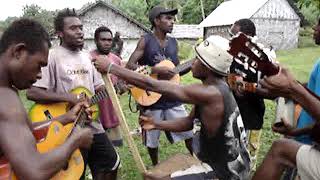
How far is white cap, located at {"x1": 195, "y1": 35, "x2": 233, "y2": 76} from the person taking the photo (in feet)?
12.5

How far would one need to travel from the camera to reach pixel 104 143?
499cm

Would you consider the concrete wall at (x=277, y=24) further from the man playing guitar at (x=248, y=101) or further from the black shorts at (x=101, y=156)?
the black shorts at (x=101, y=156)

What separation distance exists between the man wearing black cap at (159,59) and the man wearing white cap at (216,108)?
2.22 metres

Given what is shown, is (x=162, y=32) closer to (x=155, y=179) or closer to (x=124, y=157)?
(x=124, y=157)

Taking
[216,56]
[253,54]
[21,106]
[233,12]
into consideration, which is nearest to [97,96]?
[216,56]

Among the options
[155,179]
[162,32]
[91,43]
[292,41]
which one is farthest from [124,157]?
[292,41]

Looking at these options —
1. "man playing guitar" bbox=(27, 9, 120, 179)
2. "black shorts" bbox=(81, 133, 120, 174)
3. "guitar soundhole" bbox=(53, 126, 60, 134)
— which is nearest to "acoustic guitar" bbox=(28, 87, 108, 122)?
"man playing guitar" bbox=(27, 9, 120, 179)

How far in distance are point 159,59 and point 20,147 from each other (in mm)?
3883

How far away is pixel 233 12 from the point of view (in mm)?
45688

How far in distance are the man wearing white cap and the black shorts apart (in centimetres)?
126

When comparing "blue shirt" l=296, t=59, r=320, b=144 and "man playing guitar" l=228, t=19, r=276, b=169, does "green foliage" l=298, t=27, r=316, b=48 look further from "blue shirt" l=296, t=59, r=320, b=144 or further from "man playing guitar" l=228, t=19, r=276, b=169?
"blue shirt" l=296, t=59, r=320, b=144

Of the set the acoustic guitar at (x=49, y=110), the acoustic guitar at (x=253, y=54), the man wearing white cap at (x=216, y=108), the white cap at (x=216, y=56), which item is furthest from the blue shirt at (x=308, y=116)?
the acoustic guitar at (x=49, y=110)

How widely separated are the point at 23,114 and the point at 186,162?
5.87ft

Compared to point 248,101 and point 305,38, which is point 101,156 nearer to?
point 248,101
